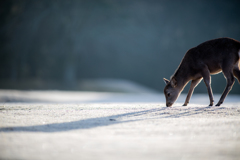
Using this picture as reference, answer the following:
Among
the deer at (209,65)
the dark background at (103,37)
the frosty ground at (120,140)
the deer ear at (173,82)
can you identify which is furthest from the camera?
the dark background at (103,37)

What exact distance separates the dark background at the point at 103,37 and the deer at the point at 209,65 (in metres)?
12.7

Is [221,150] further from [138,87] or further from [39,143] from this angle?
[138,87]

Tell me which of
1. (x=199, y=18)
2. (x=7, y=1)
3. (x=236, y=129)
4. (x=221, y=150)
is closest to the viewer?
(x=221, y=150)

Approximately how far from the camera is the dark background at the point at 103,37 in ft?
55.3

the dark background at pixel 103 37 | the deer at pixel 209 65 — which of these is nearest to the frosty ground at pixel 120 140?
the deer at pixel 209 65

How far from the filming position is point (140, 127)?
106 inches

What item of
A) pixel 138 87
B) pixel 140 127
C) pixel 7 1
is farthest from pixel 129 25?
pixel 140 127

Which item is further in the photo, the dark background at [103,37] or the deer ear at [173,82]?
the dark background at [103,37]

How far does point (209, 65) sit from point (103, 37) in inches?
612

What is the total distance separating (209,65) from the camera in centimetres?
461

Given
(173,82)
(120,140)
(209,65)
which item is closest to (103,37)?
(173,82)

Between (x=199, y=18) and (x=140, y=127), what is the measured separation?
1691 centimetres

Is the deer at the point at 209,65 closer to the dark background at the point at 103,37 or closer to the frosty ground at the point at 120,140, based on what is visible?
the frosty ground at the point at 120,140

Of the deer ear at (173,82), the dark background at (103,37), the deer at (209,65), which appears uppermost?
the dark background at (103,37)
